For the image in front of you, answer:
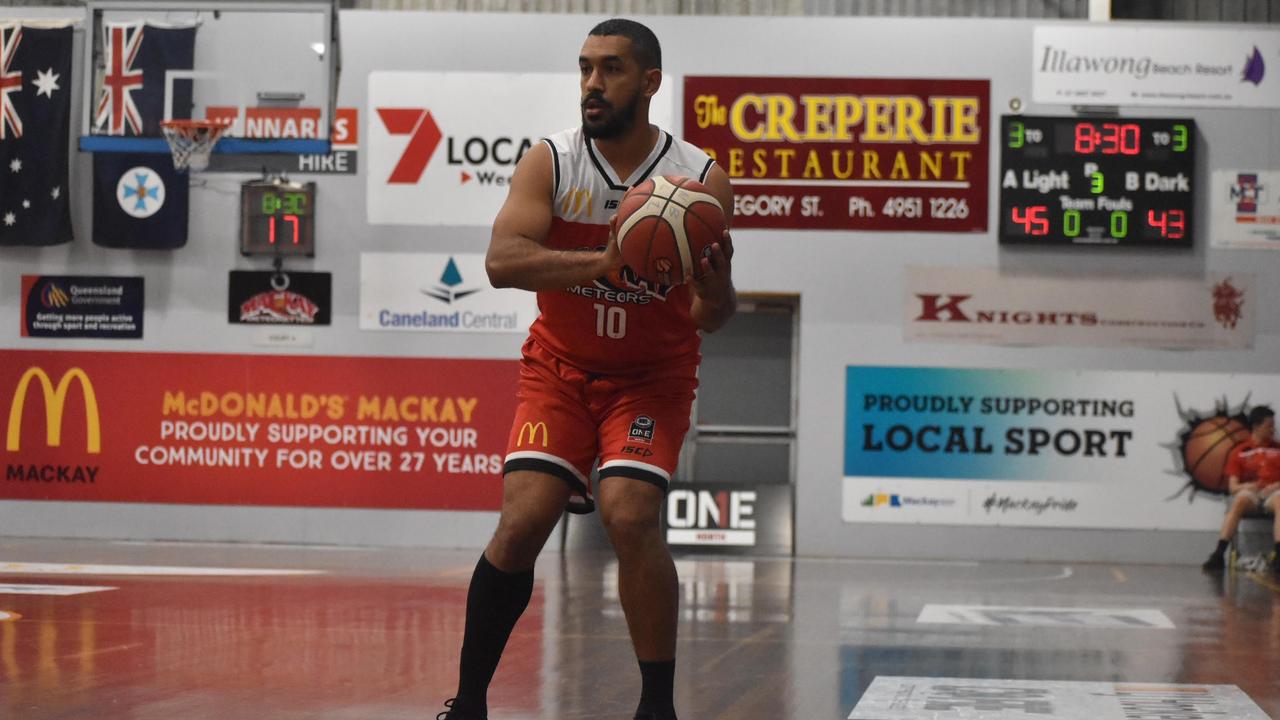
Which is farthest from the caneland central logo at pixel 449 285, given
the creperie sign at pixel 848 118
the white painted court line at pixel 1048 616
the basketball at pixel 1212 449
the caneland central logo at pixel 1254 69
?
the caneland central logo at pixel 1254 69

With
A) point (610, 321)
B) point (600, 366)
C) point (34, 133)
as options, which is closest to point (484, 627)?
point (600, 366)

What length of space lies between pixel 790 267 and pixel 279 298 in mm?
4521

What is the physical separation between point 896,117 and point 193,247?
631cm

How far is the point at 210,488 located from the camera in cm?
1375

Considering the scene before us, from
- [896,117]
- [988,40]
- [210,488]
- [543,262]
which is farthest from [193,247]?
[543,262]

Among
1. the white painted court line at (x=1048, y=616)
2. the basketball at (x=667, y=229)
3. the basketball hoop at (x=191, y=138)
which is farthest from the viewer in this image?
the basketball hoop at (x=191, y=138)

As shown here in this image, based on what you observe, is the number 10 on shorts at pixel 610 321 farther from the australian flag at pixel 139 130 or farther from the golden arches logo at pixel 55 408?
the golden arches logo at pixel 55 408

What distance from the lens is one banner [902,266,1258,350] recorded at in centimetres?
1333

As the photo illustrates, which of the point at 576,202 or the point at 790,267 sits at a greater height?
the point at 790,267

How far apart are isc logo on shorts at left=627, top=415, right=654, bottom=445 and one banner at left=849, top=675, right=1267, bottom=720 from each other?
1308 mm

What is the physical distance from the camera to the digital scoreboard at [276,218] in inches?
534

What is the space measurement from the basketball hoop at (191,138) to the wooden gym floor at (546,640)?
346 cm

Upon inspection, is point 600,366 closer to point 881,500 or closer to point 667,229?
point 667,229

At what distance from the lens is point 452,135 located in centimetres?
1364
